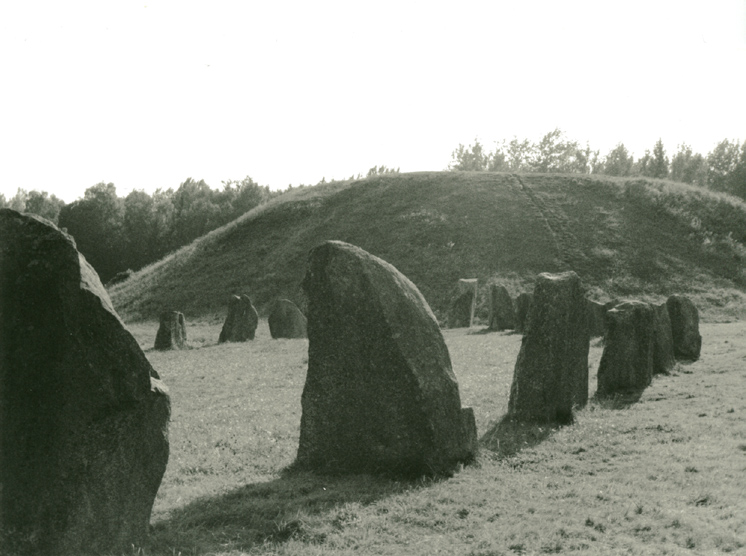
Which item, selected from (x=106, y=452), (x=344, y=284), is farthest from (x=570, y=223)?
(x=106, y=452)

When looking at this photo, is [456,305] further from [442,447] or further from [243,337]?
[442,447]

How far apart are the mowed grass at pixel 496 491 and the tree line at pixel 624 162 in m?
79.0

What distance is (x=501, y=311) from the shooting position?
3334 cm

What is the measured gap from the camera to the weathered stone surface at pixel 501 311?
3319 cm

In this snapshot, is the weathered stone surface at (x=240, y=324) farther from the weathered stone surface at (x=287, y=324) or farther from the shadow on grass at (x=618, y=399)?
the shadow on grass at (x=618, y=399)

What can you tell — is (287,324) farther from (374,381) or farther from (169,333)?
(374,381)

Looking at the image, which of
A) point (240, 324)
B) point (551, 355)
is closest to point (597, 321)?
point (240, 324)

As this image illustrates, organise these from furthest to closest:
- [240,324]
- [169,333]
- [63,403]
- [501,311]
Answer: [501,311] → [240,324] → [169,333] → [63,403]

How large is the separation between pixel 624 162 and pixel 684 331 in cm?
10757

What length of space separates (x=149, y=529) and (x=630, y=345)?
39.0 feet

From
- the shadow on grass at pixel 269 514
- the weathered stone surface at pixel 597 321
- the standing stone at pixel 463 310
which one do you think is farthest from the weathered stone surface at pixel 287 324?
the shadow on grass at pixel 269 514

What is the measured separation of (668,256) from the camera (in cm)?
5316

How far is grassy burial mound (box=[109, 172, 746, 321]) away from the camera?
163ft

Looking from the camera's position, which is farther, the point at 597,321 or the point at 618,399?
the point at 597,321
